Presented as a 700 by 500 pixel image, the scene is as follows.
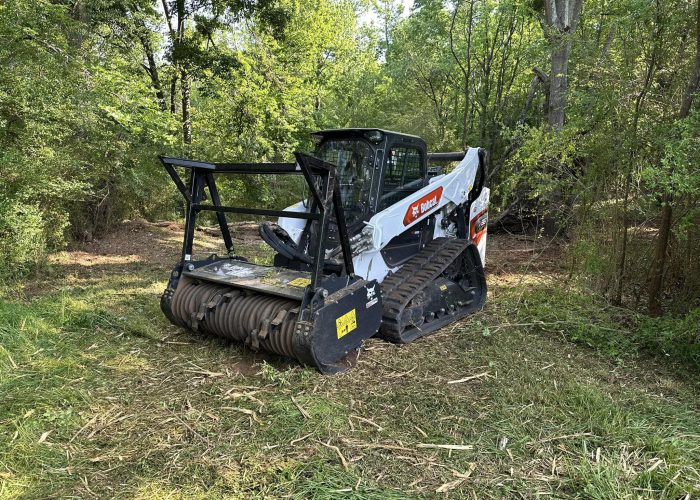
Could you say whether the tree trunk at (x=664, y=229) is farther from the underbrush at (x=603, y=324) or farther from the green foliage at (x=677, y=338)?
the green foliage at (x=677, y=338)

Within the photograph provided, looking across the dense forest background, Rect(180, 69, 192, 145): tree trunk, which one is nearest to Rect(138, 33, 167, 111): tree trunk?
the dense forest background

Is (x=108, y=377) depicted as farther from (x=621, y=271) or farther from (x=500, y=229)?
(x=500, y=229)

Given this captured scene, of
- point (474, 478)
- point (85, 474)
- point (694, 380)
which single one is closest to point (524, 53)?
point (694, 380)

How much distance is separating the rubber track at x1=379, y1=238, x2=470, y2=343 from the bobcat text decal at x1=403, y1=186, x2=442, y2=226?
43cm

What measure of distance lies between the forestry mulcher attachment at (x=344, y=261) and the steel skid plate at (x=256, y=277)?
1 centimetres

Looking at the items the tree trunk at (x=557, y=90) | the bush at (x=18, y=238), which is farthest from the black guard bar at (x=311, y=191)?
the tree trunk at (x=557, y=90)

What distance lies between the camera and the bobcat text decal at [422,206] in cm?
455

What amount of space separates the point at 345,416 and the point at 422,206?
2.32m

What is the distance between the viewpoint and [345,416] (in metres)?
3.07

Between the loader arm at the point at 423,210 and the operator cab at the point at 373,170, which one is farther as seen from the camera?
the operator cab at the point at 373,170

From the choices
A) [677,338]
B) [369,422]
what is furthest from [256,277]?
[677,338]

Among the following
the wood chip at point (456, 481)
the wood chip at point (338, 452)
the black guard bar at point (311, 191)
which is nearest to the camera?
the wood chip at point (456, 481)

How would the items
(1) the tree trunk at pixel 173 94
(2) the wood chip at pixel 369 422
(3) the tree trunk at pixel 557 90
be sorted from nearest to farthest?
1. (2) the wood chip at pixel 369 422
2. (3) the tree trunk at pixel 557 90
3. (1) the tree trunk at pixel 173 94

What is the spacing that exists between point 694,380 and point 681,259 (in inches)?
61.2
